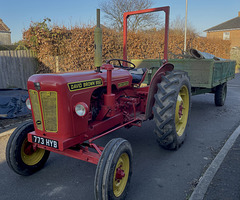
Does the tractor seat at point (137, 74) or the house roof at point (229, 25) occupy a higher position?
the house roof at point (229, 25)

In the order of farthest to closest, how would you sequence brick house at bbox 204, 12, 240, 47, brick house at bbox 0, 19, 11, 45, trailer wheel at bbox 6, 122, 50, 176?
brick house at bbox 204, 12, 240, 47 < brick house at bbox 0, 19, 11, 45 < trailer wheel at bbox 6, 122, 50, 176

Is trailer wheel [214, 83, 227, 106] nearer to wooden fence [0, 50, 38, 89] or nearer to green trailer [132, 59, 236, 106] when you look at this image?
green trailer [132, 59, 236, 106]

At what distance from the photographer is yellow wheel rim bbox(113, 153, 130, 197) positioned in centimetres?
217

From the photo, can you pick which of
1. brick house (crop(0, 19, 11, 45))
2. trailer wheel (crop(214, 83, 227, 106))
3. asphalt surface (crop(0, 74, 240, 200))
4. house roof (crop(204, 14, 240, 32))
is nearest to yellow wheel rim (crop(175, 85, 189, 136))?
asphalt surface (crop(0, 74, 240, 200))

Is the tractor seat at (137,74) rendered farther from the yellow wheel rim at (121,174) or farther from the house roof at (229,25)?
the house roof at (229,25)

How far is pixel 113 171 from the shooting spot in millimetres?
2008

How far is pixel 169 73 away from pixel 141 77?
47 centimetres

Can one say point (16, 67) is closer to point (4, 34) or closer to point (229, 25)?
point (4, 34)

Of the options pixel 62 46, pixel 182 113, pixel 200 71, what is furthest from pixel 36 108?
pixel 62 46

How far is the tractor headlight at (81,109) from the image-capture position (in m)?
2.22

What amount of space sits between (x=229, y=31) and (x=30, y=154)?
39.3 meters

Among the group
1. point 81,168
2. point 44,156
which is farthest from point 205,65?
point 44,156

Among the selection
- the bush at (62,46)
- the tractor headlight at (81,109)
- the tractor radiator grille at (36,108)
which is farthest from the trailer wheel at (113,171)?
the bush at (62,46)

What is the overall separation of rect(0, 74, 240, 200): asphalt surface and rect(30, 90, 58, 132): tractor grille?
75cm
